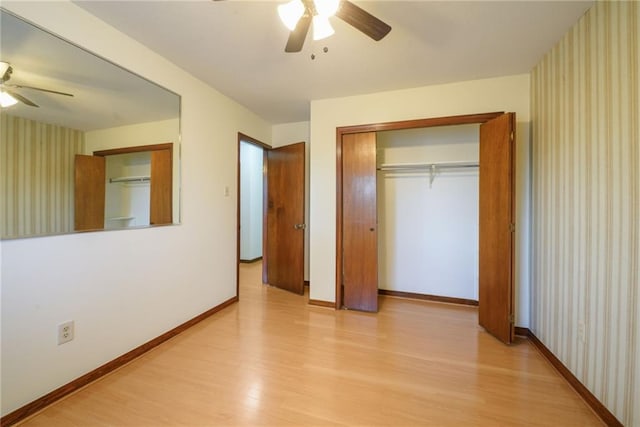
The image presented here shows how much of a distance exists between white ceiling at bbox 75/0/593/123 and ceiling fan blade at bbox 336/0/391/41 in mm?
244

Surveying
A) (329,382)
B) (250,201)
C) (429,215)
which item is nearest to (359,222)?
(429,215)

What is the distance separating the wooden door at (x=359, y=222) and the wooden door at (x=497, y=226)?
1.00 metres

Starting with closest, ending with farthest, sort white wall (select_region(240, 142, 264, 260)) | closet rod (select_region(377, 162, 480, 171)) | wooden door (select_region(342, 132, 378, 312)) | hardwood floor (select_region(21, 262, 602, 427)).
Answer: hardwood floor (select_region(21, 262, 602, 427)), wooden door (select_region(342, 132, 378, 312)), closet rod (select_region(377, 162, 480, 171)), white wall (select_region(240, 142, 264, 260))

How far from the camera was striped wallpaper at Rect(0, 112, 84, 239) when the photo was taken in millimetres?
1329

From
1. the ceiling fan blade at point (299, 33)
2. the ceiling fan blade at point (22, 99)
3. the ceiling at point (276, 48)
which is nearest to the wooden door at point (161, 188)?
the ceiling at point (276, 48)

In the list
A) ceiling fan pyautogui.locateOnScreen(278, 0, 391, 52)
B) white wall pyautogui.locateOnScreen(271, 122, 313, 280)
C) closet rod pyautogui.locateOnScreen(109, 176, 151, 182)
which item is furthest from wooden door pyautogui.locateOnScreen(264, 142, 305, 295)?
ceiling fan pyautogui.locateOnScreen(278, 0, 391, 52)

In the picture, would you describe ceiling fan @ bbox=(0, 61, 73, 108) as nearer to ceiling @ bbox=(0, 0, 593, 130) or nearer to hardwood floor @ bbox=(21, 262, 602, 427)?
ceiling @ bbox=(0, 0, 593, 130)

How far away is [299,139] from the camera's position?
379 cm

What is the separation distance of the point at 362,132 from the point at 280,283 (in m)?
2.28

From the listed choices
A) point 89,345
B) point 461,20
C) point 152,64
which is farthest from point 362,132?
point 89,345

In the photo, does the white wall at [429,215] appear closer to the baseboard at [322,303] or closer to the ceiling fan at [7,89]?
the baseboard at [322,303]

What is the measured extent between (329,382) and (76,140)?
7.36 feet

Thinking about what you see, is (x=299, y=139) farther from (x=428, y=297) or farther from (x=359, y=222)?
(x=428, y=297)

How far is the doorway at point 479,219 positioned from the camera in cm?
216
